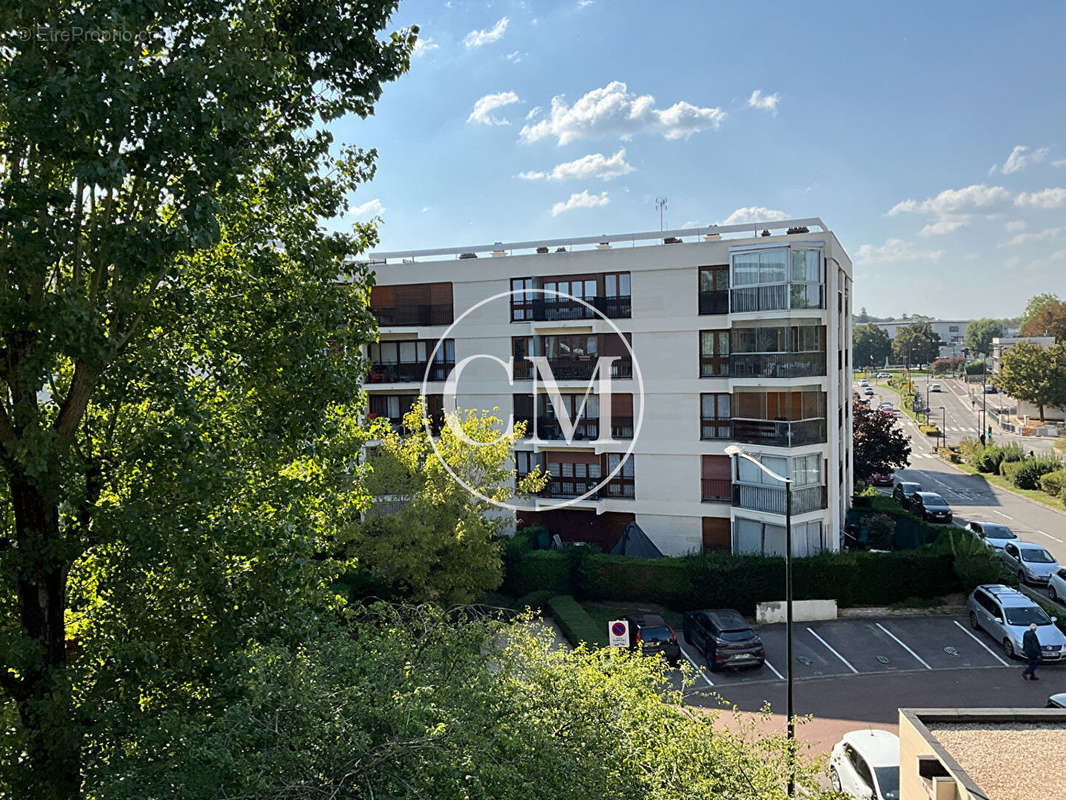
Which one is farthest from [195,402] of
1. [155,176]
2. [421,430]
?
[421,430]

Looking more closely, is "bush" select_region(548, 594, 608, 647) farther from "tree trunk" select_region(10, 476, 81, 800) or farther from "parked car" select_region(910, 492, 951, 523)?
"parked car" select_region(910, 492, 951, 523)

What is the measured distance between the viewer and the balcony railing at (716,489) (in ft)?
79.2

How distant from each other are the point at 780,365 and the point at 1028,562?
35.3 ft

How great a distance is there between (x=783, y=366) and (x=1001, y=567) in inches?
329

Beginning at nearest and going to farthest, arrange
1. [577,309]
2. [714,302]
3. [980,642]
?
1. [980,642]
2. [714,302]
3. [577,309]

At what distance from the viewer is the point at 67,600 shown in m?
7.96

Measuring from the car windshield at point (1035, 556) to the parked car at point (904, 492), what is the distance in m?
9.95

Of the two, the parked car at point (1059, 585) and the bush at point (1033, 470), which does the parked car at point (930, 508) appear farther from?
the bush at point (1033, 470)

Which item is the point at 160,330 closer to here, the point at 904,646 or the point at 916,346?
the point at 904,646

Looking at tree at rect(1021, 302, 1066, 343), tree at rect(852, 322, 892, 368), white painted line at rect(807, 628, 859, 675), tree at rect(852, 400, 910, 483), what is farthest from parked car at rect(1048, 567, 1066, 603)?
tree at rect(852, 322, 892, 368)

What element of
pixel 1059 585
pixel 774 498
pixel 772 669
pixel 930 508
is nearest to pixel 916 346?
pixel 930 508

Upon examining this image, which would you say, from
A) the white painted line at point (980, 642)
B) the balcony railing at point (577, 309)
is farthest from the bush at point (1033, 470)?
the balcony railing at point (577, 309)

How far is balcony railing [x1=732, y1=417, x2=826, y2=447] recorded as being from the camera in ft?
73.3

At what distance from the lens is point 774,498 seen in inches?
888
